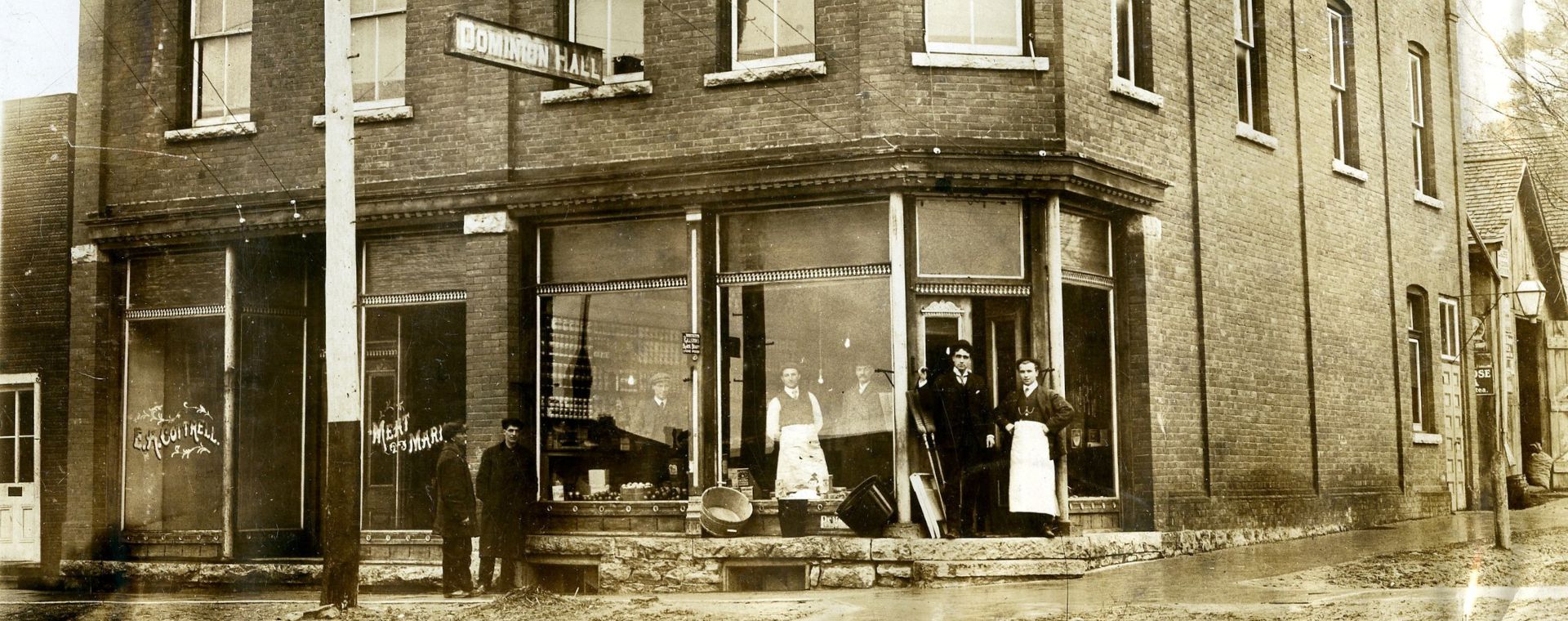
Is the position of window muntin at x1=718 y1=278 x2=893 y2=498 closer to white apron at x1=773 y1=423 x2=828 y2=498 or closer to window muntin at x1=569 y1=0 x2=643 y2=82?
white apron at x1=773 y1=423 x2=828 y2=498

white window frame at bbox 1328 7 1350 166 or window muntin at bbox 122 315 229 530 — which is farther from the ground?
white window frame at bbox 1328 7 1350 166

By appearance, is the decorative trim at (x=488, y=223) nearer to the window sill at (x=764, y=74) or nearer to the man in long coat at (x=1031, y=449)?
the window sill at (x=764, y=74)

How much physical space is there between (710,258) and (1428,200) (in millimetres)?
10742

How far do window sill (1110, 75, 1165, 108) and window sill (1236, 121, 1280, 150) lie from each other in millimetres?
1585

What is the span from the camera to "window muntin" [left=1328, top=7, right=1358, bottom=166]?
60.6 feet

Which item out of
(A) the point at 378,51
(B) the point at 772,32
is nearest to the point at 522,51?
(B) the point at 772,32

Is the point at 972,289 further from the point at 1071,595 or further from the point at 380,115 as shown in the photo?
the point at 380,115

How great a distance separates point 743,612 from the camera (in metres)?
11.7

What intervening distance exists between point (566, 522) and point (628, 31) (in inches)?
184

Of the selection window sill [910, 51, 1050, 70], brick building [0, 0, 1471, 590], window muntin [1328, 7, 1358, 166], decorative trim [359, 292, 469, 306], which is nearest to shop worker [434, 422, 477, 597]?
brick building [0, 0, 1471, 590]

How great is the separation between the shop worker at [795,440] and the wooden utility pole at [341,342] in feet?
12.2

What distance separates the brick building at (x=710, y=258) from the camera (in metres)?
13.5

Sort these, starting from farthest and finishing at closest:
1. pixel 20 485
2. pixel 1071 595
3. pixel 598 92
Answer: pixel 20 485
pixel 598 92
pixel 1071 595

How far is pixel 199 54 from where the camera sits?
16.6m
